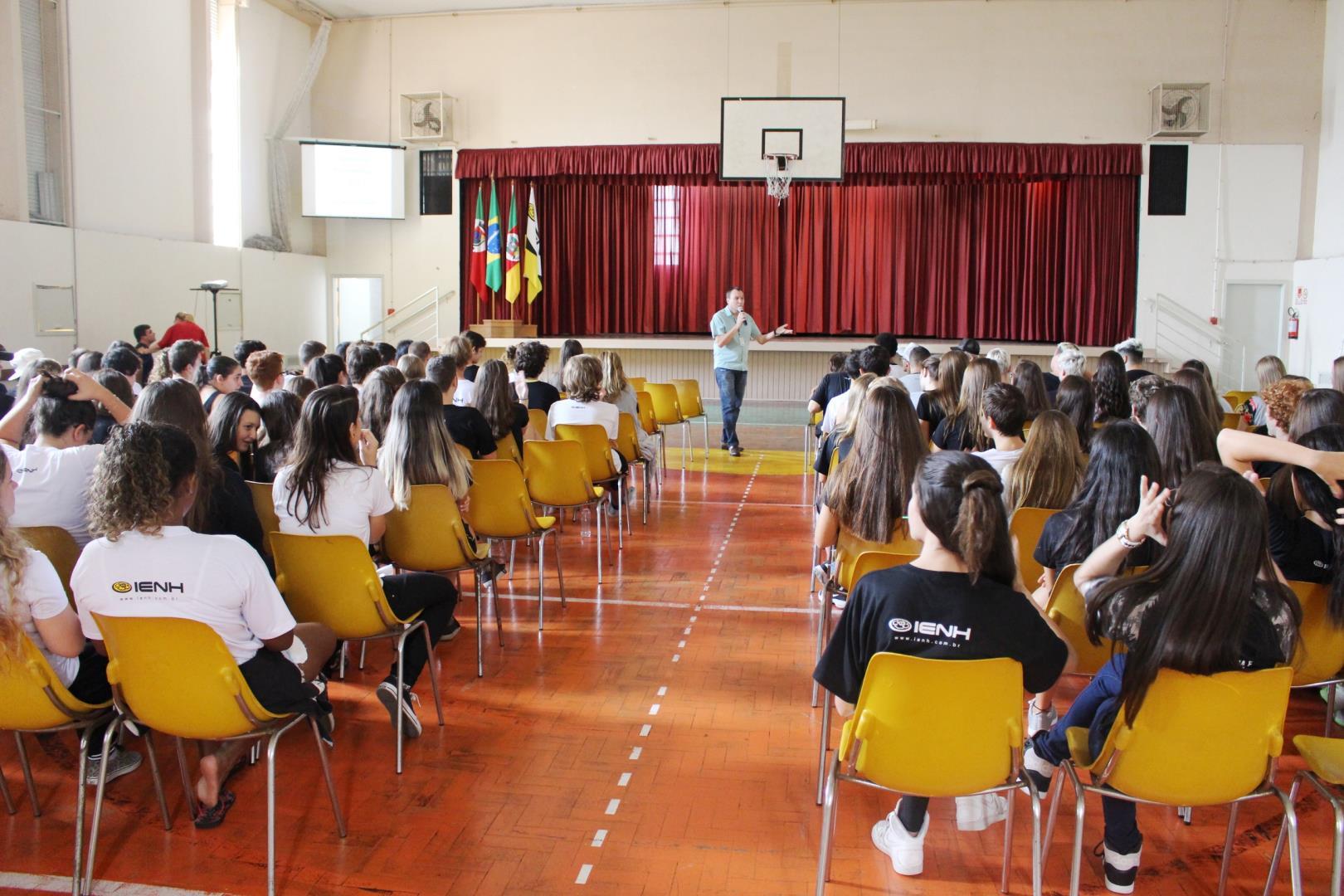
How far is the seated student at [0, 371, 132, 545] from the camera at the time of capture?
349cm

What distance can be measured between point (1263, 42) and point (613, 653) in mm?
12406

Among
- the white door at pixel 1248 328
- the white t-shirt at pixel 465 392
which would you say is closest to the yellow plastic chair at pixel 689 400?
the white t-shirt at pixel 465 392

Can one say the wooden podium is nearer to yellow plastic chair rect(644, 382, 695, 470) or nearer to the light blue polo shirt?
the light blue polo shirt

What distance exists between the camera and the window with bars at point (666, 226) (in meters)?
14.3

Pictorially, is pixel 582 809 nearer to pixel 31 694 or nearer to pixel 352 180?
pixel 31 694

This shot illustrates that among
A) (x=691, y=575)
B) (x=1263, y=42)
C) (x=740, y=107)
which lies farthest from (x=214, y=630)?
Answer: (x=1263, y=42)

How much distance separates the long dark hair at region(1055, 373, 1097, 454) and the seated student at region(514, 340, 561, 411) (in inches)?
130

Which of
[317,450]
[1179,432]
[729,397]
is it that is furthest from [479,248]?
[1179,432]

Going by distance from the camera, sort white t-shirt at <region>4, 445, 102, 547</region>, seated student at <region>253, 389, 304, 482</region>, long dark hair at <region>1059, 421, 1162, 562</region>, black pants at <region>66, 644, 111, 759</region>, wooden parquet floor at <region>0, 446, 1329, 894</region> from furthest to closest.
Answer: seated student at <region>253, 389, 304, 482</region> → white t-shirt at <region>4, 445, 102, 547</region> → long dark hair at <region>1059, 421, 1162, 562</region> → black pants at <region>66, 644, 111, 759</region> → wooden parquet floor at <region>0, 446, 1329, 894</region>

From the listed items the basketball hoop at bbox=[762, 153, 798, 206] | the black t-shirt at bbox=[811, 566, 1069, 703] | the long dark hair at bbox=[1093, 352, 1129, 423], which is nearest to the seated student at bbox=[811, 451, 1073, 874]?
the black t-shirt at bbox=[811, 566, 1069, 703]

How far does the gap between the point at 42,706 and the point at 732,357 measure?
815cm

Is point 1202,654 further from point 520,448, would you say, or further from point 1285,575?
point 520,448

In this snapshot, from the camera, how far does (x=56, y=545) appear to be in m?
3.23

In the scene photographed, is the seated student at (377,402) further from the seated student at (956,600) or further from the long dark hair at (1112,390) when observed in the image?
the long dark hair at (1112,390)
